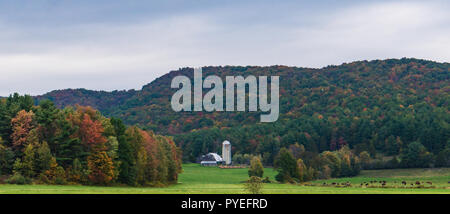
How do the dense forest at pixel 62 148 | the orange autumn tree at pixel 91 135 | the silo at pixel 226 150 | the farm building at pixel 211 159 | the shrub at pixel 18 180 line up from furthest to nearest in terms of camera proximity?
the silo at pixel 226 150, the farm building at pixel 211 159, the orange autumn tree at pixel 91 135, the dense forest at pixel 62 148, the shrub at pixel 18 180

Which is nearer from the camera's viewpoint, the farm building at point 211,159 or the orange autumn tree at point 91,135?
the orange autumn tree at point 91,135

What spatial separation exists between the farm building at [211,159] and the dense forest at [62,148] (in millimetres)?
89503

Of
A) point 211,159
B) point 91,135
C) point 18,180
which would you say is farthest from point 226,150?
point 18,180

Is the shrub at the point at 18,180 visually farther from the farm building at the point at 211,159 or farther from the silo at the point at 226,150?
the silo at the point at 226,150

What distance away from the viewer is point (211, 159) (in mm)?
167000

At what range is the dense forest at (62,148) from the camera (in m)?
62.8

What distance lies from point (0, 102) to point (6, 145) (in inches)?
233

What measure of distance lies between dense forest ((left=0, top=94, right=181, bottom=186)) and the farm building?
89503 mm

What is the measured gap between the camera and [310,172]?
102312 mm

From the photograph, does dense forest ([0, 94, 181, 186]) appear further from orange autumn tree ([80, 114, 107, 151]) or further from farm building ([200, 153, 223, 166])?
farm building ([200, 153, 223, 166])

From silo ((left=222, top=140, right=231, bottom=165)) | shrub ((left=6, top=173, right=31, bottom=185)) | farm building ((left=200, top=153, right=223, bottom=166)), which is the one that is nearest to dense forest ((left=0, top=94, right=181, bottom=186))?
shrub ((left=6, top=173, right=31, bottom=185))

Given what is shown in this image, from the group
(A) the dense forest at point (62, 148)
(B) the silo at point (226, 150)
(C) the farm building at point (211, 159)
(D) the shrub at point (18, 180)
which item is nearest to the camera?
(D) the shrub at point (18, 180)

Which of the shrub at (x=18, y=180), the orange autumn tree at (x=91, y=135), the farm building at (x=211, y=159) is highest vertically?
the orange autumn tree at (x=91, y=135)

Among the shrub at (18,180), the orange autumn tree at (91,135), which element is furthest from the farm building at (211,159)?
the shrub at (18,180)
